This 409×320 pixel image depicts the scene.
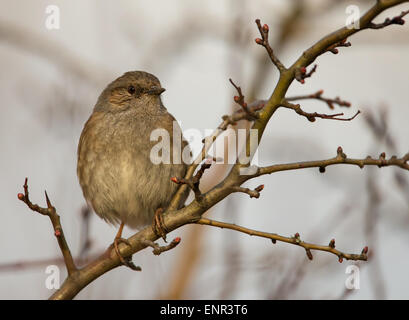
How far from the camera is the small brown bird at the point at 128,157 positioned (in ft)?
17.4

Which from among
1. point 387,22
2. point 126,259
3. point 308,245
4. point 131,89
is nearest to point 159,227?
point 126,259

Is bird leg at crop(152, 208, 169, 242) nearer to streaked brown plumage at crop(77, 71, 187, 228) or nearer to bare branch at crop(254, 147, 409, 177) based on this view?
bare branch at crop(254, 147, 409, 177)

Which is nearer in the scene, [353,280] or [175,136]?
[353,280]

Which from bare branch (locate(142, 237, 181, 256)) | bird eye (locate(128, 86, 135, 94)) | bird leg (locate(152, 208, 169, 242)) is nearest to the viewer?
bare branch (locate(142, 237, 181, 256))

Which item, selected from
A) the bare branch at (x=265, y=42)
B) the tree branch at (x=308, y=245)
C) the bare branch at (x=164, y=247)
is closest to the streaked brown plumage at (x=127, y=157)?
the bare branch at (x=164, y=247)

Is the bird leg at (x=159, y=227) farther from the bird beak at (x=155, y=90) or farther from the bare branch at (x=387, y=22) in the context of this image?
the bird beak at (x=155, y=90)

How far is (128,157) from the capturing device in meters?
5.35

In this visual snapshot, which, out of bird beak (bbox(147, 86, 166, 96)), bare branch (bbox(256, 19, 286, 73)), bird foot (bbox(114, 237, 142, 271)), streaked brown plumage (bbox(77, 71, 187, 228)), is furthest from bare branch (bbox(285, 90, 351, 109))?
bird beak (bbox(147, 86, 166, 96))

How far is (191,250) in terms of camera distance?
22.4 feet

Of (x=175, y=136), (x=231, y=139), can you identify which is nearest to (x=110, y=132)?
(x=175, y=136)

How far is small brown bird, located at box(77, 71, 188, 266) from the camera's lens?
5.30 meters
